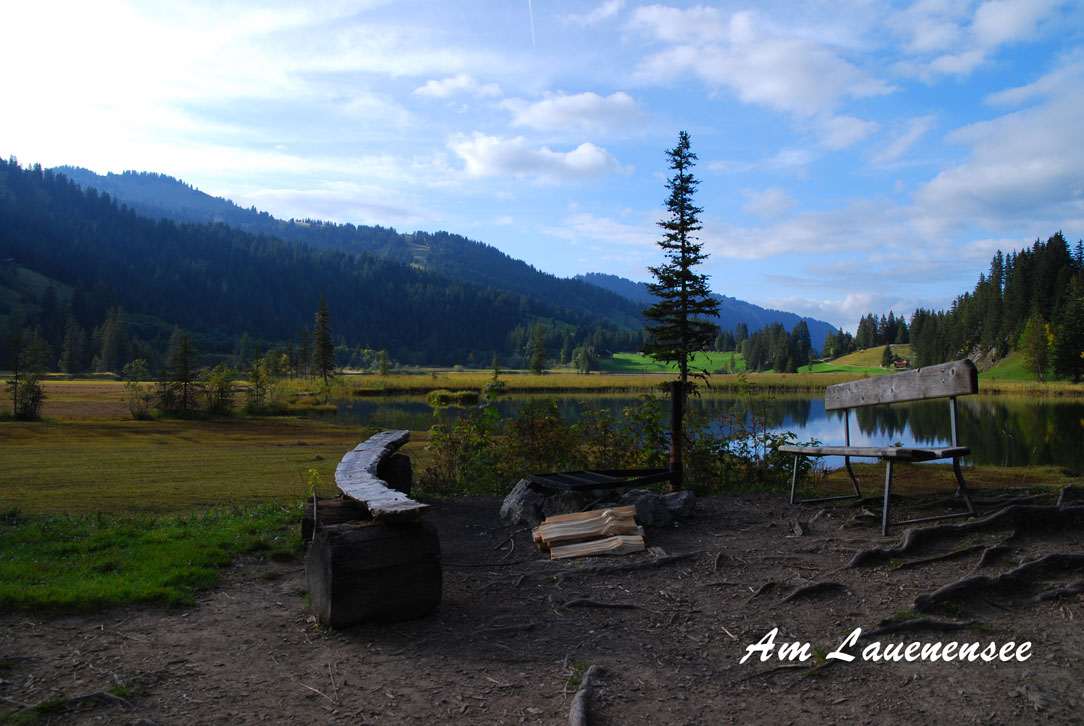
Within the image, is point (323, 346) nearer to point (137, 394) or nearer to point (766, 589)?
point (137, 394)

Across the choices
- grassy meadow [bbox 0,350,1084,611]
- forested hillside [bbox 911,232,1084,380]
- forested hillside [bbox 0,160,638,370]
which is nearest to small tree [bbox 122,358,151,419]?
grassy meadow [bbox 0,350,1084,611]

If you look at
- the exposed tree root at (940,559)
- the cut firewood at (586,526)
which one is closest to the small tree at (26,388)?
the cut firewood at (586,526)

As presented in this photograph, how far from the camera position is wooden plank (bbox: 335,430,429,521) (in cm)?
474

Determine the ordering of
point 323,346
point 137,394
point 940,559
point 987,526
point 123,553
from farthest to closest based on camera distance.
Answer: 1. point 323,346
2. point 137,394
3. point 123,553
4. point 987,526
5. point 940,559

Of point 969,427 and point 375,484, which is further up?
point 375,484

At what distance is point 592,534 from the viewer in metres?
6.63

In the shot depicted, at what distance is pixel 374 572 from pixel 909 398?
5.64m

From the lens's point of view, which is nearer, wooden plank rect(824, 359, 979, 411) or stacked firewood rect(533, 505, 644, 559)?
wooden plank rect(824, 359, 979, 411)

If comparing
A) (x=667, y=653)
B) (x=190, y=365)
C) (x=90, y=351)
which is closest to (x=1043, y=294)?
(x=190, y=365)

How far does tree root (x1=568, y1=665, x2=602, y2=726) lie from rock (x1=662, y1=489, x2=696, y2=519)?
3.64 metres

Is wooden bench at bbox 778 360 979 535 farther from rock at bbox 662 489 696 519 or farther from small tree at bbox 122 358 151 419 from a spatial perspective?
small tree at bbox 122 358 151 419

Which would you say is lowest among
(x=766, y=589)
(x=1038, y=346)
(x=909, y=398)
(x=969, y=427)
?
(x=969, y=427)

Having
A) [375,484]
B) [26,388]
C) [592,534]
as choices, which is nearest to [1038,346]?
[592,534]

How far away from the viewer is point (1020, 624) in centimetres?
398
